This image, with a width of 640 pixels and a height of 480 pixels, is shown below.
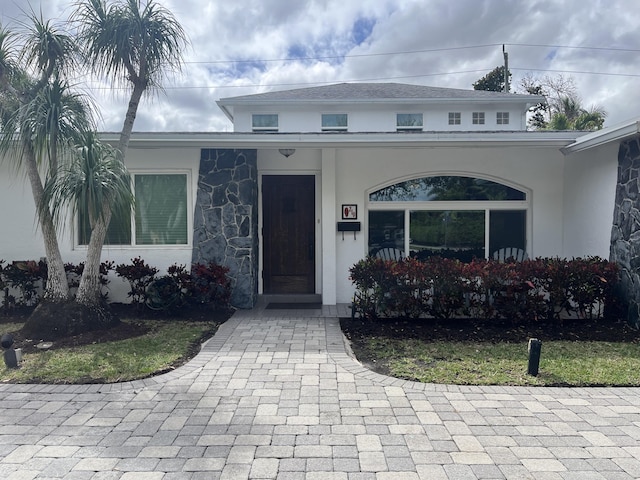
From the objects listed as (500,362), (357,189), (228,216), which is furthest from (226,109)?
(500,362)

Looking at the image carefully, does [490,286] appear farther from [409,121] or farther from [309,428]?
[409,121]

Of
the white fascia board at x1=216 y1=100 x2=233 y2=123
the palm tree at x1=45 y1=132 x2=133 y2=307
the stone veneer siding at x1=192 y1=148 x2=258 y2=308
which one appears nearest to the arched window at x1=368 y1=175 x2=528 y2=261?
the stone veneer siding at x1=192 y1=148 x2=258 y2=308

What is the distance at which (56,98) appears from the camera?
5871 millimetres

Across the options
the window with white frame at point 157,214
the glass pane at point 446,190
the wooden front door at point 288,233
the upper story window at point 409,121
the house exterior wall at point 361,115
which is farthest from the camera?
the upper story window at point 409,121

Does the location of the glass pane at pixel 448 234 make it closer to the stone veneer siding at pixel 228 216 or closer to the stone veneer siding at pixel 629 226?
the stone veneer siding at pixel 629 226

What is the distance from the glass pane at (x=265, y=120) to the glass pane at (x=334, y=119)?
71.1 inches

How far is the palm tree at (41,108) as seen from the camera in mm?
5723

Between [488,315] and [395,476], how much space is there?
437 centimetres

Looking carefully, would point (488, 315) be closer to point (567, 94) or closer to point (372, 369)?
point (372, 369)

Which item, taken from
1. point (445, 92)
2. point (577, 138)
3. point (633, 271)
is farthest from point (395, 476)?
point (445, 92)

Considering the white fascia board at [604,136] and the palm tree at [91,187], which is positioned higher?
the white fascia board at [604,136]

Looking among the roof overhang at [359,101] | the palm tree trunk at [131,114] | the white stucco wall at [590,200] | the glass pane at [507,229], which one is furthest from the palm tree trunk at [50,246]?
the roof overhang at [359,101]

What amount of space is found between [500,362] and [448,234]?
375 cm

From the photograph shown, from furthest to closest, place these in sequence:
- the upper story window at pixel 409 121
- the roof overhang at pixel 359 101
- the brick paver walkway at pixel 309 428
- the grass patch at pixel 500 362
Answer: the upper story window at pixel 409 121 → the roof overhang at pixel 359 101 → the grass patch at pixel 500 362 → the brick paver walkway at pixel 309 428
